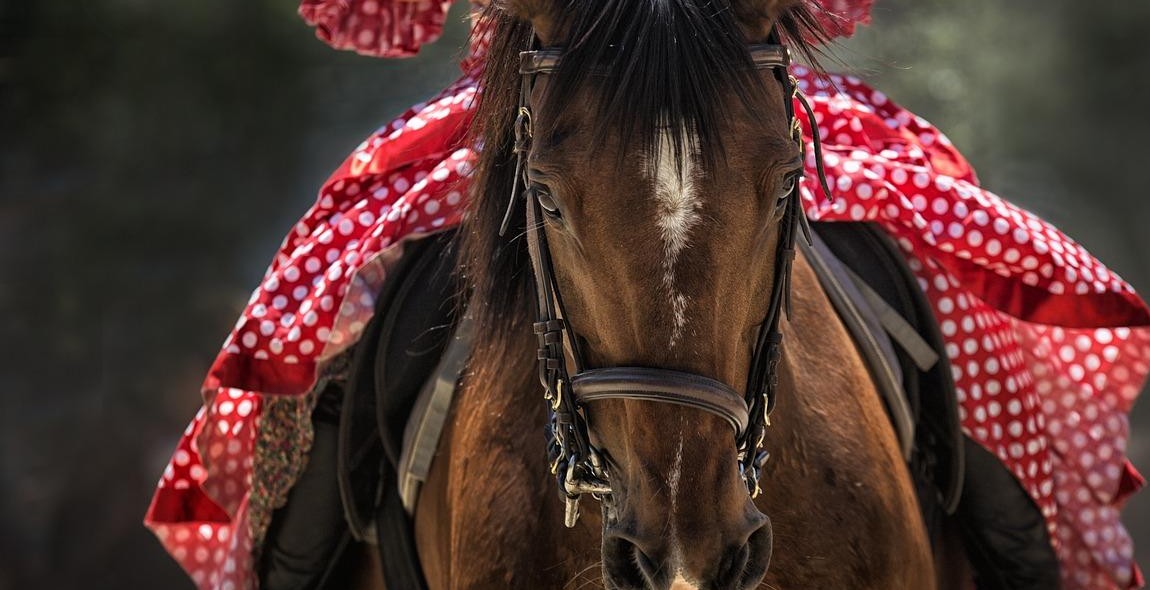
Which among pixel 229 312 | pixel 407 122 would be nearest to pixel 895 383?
pixel 407 122

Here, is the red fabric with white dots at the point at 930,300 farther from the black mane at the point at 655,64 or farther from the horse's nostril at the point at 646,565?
the horse's nostril at the point at 646,565

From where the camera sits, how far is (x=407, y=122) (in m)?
3.10

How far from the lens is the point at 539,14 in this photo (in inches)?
76.3

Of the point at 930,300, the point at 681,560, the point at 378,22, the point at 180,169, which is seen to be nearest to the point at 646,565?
the point at 681,560

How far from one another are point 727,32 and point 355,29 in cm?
153

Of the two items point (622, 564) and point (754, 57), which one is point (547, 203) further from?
point (622, 564)

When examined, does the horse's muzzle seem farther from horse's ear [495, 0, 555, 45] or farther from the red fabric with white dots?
the red fabric with white dots

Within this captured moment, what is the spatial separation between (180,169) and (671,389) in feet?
20.3

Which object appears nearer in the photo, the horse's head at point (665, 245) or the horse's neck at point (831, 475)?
the horse's head at point (665, 245)

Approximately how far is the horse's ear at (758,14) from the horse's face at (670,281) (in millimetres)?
157

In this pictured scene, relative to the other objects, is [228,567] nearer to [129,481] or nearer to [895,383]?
[895,383]

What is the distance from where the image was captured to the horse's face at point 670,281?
174 cm

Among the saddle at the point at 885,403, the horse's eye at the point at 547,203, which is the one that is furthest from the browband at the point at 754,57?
the saddle at the point at 885,403

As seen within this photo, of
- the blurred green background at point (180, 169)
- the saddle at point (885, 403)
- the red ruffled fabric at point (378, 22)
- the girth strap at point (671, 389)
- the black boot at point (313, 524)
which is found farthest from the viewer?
the blurred green background at point (180, 169)
